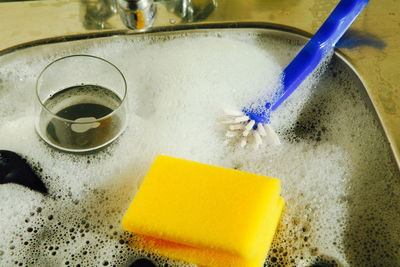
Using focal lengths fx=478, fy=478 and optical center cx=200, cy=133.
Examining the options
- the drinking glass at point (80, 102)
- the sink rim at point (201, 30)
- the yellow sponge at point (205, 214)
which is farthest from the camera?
the sink rim at point (201, 30)

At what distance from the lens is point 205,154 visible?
2.44 feet

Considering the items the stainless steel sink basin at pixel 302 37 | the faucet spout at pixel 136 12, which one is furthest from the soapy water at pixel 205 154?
the faucet spout at pixel 136 12

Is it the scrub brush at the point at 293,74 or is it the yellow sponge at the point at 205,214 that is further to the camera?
the scrub brush at the point at 293,74

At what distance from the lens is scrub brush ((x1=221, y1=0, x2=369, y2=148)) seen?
0.75 metres

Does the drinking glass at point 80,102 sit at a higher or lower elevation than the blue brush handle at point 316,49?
Result: lower

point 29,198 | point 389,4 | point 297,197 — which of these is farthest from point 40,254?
point 389,4

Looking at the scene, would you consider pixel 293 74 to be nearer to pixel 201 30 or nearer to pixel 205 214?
pixel 201 30

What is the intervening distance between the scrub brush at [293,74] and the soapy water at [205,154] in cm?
2

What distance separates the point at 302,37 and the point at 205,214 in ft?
1.30

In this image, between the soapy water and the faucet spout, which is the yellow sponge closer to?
the soapy water

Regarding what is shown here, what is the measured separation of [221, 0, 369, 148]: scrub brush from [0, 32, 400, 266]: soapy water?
0.02 metres

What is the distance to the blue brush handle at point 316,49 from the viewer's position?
2.49ft

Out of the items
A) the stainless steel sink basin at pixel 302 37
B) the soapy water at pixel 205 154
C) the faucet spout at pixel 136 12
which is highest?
the faucet spout at pixel 136 12

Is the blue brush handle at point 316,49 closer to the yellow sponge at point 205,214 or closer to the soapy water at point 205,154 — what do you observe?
the soapy water at point 205,154
